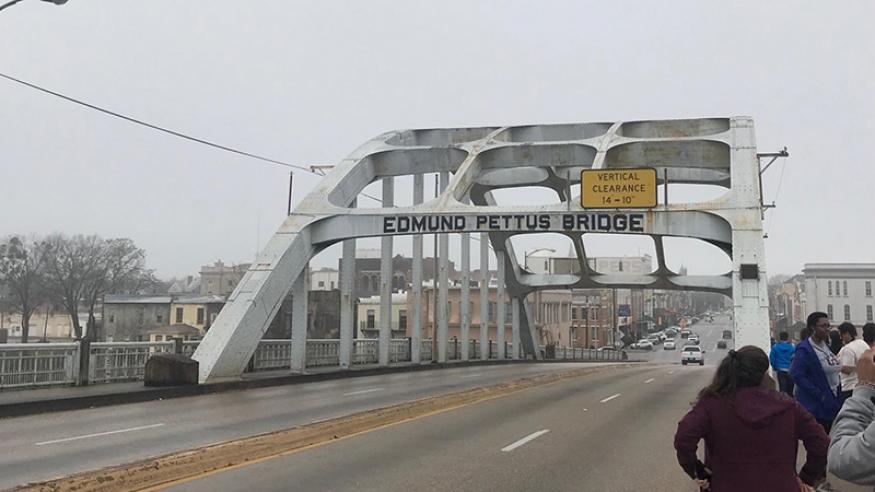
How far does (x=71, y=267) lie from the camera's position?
237 feet

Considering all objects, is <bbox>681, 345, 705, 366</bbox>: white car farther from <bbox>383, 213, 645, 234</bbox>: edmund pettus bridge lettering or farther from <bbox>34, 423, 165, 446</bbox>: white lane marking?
<bbox>34, 423, 165, 446</bbox>: white lane marking

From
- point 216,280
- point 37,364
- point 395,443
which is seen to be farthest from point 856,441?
point 216,280

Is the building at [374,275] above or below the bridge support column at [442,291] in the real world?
above

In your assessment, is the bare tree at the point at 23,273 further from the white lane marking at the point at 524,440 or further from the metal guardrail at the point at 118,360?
the white lane marking at the point at 524,440

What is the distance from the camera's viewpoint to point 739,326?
19203mm

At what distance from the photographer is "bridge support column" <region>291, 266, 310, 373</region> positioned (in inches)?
959

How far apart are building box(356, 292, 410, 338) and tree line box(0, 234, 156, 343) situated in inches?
1014

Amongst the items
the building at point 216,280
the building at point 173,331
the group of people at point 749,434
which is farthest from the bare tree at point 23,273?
the group of people at point 749,434

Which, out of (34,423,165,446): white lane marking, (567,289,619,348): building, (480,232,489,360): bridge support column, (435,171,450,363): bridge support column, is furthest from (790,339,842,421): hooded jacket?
(567,289,619,348): building

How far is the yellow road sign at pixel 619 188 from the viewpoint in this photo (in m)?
21.9

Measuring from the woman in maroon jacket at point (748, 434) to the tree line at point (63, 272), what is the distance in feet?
230

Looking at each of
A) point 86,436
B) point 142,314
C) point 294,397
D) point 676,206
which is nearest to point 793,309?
point 142,314

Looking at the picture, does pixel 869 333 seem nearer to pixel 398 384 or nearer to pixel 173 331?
pixel 398 384

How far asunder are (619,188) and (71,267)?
213 ft
